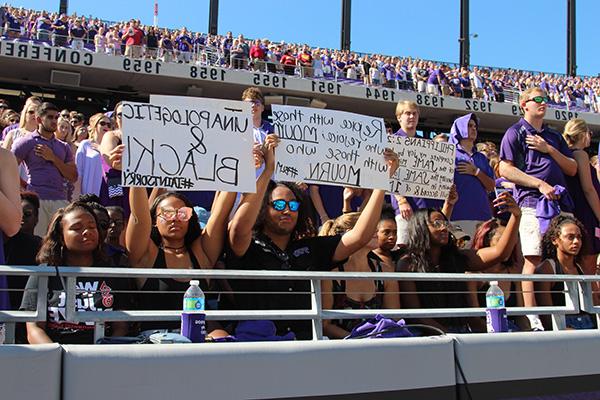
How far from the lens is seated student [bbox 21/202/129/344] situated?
323 centimetres

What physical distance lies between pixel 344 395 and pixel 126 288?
1.39 metres

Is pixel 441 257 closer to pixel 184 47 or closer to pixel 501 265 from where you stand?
pixel 501 265

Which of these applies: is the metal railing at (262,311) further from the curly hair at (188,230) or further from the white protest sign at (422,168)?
the white protest sign at (422,168)

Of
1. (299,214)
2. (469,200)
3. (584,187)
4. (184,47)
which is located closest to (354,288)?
(299,214)

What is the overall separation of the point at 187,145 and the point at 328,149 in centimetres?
97

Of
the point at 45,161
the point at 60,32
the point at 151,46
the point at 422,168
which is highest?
the point at 60,32

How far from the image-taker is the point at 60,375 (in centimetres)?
221

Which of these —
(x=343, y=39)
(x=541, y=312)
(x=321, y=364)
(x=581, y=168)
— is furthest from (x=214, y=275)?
(x=343, y=39)

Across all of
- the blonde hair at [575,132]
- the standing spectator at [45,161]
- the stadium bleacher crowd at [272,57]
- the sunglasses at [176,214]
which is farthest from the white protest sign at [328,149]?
the stadium bleacher crowd at [272,57]

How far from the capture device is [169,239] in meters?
3.87

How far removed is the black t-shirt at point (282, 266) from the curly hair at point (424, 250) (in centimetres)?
68

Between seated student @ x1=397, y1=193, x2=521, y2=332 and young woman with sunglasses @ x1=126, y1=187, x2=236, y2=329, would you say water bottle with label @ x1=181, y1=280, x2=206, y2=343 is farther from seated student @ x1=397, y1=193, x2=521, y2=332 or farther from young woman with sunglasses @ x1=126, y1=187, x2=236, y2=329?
seated student @ x1=397, y1=193, x2=521, y2=332

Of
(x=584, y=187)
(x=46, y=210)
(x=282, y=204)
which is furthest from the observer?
(x=46, y=210)

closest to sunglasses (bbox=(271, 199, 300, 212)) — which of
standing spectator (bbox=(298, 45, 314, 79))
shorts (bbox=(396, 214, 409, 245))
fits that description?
shorts (bbox=(396, 214, 409, 245))
